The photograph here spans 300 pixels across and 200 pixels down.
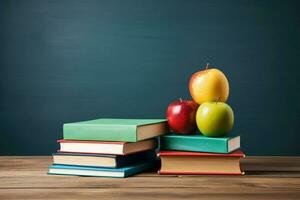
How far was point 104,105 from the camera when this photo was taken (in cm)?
175

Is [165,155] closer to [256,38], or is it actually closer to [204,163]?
[204,163]

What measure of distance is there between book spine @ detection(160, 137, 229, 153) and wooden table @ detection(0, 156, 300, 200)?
69 mm

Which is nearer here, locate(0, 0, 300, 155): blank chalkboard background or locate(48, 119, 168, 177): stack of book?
locate(48, 119, 168, 177): stack of book

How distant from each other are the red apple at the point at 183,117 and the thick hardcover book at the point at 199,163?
0.32 ft

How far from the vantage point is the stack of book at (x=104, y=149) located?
3.91 feet

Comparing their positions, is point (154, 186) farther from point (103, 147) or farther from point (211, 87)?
point (211, 87)

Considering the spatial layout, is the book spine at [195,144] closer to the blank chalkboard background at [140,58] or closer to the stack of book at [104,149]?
the stack of book at [104,149]

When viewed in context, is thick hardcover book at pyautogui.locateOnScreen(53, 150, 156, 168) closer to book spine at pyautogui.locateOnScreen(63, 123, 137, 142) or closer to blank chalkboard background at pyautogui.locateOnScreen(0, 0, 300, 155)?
book spine at pyautogui.locateOnScreen(63, 123, 137, 142)

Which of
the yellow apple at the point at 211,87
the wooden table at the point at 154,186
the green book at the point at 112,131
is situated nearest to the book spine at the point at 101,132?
the green book at the point at 112,131

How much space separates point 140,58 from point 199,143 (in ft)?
2.03

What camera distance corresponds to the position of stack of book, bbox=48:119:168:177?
119cm

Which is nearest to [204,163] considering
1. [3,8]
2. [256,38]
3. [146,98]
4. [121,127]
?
[121,127]

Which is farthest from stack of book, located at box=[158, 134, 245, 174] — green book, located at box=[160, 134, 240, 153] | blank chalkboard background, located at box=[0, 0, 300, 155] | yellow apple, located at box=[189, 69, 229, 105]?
blank chalkboard background, located at box=[0, 0, 300, 155]

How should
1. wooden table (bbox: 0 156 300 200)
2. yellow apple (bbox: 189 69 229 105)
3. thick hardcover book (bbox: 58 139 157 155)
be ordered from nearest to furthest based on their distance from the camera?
1. wooden table (bbox: 0 156 300 200)
2. thick hardcover book (bbox: 58 139 157 155)
3. yellow apple (bbox: 189 69 229 105)
